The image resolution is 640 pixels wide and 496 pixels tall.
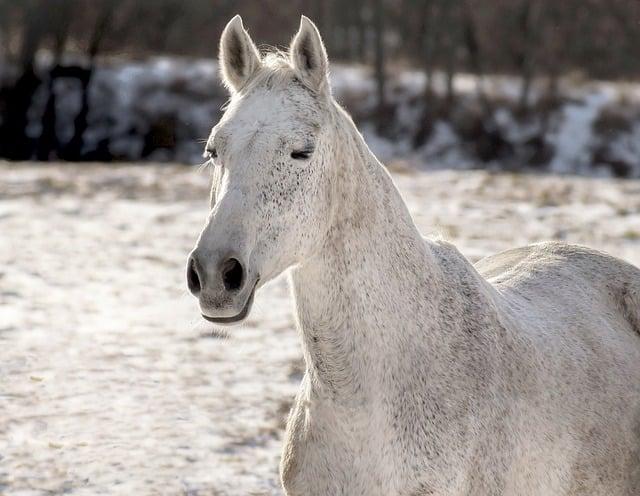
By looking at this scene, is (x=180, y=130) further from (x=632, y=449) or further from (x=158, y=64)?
(x=632, y=449)

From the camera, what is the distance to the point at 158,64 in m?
23.8

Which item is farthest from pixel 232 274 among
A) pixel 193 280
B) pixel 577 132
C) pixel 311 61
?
pixel 577 132

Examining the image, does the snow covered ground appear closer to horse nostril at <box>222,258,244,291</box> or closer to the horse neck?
the horse neck

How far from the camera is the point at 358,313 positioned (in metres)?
2.77

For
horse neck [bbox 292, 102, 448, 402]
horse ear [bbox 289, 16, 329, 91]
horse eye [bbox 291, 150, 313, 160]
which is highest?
horse ear [bbox 289, 16, 329, 91]

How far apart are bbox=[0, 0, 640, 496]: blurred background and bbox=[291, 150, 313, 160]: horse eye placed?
1.57 feet

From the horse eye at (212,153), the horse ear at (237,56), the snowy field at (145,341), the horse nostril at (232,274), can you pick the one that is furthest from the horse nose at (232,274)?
the horse ear at (237,56)

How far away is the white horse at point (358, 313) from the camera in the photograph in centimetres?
257

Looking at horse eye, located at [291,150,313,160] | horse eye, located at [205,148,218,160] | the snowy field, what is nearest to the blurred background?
the snowy field

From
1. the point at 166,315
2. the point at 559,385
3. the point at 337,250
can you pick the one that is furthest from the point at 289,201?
the point at 166,315

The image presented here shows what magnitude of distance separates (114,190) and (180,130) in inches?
279

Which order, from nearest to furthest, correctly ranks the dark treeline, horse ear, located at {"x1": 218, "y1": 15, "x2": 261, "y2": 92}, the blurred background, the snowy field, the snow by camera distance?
horse ear, located at {"x1": 218, "y1": 15, "x2": 261, "y2": 92} < the snowy field < the blurred background < the snow < the dark treeline

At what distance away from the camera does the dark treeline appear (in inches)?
839

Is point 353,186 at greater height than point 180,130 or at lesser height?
greater
